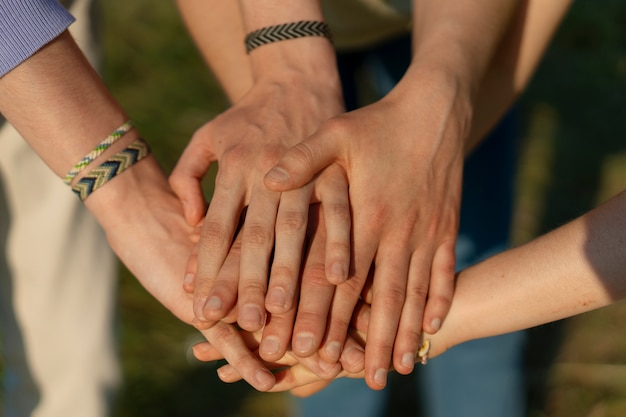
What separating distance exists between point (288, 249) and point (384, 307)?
16 centimetres

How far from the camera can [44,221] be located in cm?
142

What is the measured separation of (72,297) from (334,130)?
58cm

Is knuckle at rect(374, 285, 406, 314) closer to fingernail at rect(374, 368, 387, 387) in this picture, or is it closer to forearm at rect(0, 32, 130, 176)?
fingernail at rect(374, 368, 387, 387)

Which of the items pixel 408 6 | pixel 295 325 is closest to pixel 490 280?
pixel 295 325

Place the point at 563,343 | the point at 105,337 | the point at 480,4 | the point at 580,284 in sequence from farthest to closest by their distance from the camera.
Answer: the point at 563,343
the point at 105,337
the point at 480,4
the point at 580,284

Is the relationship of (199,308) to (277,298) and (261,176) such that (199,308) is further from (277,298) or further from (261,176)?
(261,176)

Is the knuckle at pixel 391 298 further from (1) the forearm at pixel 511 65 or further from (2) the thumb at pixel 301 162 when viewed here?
(1) the forearm at pixel 511 65

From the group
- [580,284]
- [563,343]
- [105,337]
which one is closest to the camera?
[580,284]

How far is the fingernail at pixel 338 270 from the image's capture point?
116 centimetres

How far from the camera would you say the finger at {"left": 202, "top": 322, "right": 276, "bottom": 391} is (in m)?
1.18

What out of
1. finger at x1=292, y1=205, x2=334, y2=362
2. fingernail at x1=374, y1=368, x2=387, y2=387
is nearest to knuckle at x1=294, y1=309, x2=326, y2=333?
finger at x1=292, y1=205, x2=334, y2=362

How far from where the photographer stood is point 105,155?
4.09 feet

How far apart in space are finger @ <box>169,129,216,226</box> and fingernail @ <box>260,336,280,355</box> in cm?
24

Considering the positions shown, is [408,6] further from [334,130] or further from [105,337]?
[105,337]
